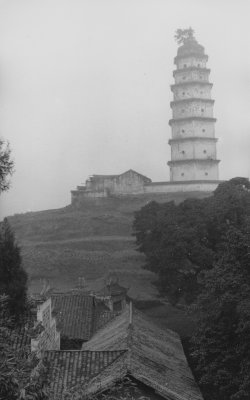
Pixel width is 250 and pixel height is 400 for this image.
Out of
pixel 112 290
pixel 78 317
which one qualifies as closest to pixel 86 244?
pixel 112 290

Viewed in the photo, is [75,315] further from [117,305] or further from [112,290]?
[112,290]

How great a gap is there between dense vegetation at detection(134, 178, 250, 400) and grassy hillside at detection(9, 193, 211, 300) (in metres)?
5.70

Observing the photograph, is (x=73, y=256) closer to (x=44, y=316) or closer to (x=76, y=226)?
(x=76, y=226)

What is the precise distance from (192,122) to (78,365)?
50.5 metres

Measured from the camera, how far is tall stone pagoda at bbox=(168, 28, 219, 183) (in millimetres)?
61094

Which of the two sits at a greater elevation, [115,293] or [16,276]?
[16,276]

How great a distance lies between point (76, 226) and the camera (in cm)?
5659

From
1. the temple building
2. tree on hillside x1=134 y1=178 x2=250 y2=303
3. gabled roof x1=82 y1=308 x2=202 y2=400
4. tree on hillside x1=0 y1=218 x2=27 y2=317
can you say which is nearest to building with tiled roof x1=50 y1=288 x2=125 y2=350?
gabled roof x1=82 y1=308 x2=202 y2=400

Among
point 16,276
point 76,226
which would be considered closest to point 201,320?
point 16,276

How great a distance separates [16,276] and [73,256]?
2949cm

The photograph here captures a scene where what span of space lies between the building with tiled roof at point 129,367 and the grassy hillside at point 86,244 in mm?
18065

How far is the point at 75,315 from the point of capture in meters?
25.1

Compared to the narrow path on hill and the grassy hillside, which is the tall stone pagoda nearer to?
the grassy hillside

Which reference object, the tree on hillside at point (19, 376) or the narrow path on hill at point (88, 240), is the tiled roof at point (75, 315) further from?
the narrow path on hill at point (88, 240)
